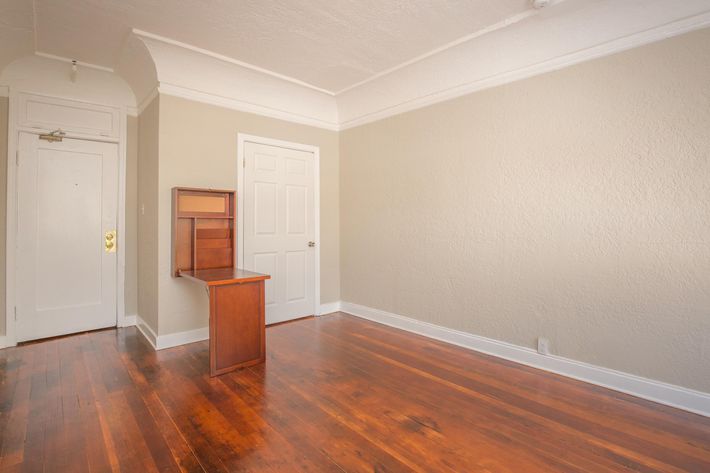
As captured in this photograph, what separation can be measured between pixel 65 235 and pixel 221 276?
2.11 m

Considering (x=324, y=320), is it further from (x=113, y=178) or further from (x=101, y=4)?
(x=101, y=4)

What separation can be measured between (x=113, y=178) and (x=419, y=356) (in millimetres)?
3907

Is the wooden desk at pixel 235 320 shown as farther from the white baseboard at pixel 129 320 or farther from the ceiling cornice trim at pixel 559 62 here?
the ceiling cornice trim at pixel 559 62

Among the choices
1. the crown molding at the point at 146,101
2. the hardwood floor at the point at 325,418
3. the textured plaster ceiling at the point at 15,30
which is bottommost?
the hardwood floor at the point at 325,418

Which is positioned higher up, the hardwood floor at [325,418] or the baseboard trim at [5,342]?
the baseboard trim at [5,342]

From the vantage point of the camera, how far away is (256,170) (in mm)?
4348

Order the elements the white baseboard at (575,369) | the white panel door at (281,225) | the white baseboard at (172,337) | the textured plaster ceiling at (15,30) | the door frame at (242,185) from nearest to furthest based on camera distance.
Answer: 1. the white baseboard at (575,369)
2. the textured plaster ceiling at (15,30)
3. the white baseboard at (172,337)
4. the door frame at (242,185)
5. the white panel door at (281,225)

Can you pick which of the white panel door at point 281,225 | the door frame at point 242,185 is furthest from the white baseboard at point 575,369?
the white panel door at point 281,225

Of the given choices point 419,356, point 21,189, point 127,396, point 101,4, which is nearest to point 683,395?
point 419,356

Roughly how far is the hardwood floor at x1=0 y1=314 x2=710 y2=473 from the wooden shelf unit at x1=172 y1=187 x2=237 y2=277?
919 mm

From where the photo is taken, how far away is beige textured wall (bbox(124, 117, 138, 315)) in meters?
4.34

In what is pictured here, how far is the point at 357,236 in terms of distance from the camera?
4.91m

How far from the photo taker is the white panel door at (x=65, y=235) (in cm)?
379

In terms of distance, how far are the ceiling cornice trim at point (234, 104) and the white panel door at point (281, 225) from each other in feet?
1.27
